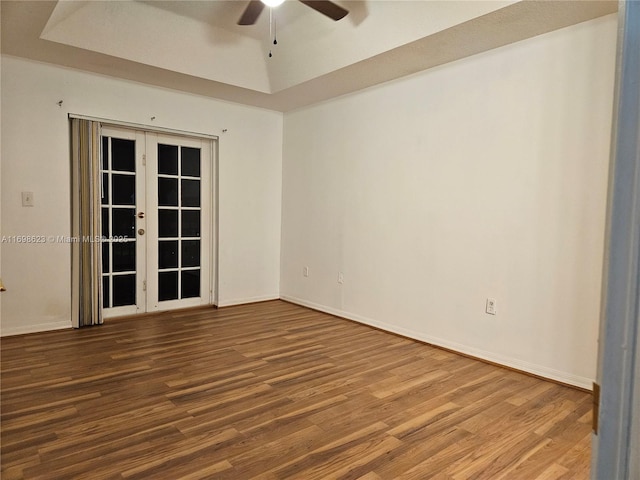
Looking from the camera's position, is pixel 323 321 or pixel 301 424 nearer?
pixel 301 424

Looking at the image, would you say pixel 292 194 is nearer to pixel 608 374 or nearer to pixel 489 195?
pixel 489 195

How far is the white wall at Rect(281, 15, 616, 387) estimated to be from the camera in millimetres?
2828

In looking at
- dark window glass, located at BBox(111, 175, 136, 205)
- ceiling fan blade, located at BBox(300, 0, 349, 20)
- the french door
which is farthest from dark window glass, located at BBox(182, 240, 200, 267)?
ceiling fan blade, located at BBox(300, 0, 349, 20)

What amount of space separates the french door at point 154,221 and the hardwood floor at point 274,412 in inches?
37.1

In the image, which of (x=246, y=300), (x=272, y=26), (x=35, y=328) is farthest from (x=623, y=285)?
(x=246, y=300)

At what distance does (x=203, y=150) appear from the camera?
4.96 meters

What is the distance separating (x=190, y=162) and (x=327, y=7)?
2657 mm

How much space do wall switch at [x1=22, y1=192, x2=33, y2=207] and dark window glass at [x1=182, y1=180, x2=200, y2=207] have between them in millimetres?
1501

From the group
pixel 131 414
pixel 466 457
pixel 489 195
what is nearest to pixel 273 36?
pixel 489 195

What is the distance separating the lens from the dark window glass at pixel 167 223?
4691 mm

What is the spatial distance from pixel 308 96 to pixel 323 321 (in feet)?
8.40

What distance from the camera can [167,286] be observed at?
15.8ft

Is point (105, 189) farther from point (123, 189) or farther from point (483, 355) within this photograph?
point (483, 355)

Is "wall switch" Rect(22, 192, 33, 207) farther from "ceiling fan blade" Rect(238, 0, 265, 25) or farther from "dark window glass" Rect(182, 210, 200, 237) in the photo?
"ceiling fan blade" Rect(238, 0, 265, 25)
